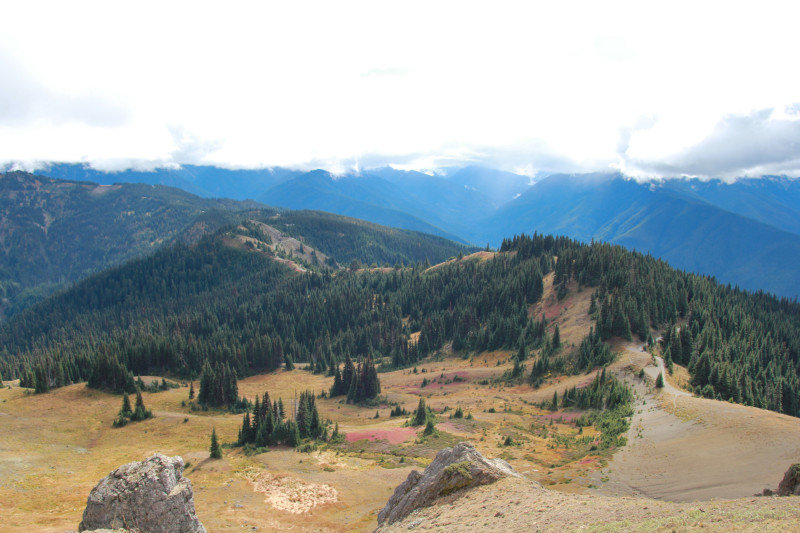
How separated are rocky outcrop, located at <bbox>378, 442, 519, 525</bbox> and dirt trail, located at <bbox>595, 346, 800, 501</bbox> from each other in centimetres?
1657

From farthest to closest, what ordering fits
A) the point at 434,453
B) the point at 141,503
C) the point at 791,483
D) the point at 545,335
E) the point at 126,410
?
the point at 545,335, the point at 126,410, the point at 434,453, the point at 141,503, the point at 791,483

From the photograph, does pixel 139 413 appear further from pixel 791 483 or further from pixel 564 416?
pixel 791 483

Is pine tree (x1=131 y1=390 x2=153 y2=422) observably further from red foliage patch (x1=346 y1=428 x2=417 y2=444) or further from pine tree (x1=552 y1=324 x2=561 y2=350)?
pine tree (x1=552 y1=324 x2=561 y2=350)

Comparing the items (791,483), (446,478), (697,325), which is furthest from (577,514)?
(697,325)

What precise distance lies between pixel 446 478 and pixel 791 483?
20487mm

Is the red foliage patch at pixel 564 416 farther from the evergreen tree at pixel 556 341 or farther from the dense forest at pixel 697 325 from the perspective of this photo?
the evergreen tree at pixel 556 341

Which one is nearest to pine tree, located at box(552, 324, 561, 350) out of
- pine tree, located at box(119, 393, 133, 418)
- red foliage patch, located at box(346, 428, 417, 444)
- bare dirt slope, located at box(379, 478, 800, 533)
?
red foliage patch, located at box(346, 428, 417, 444)

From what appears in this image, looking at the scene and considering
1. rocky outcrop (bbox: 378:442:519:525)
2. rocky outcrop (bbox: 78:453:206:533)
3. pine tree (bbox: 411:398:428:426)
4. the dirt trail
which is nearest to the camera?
rocky outcrop (bbox: 78:453:206:533)

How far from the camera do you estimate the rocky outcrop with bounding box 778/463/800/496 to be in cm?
2313

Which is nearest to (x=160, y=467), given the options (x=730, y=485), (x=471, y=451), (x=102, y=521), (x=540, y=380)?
(x=102, y=521)

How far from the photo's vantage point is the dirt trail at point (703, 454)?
35844 mm

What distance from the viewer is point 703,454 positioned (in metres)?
43.5

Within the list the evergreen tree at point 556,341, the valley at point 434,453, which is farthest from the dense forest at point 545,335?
the valley at point 434,453

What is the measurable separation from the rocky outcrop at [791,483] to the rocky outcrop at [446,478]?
51.2ft
